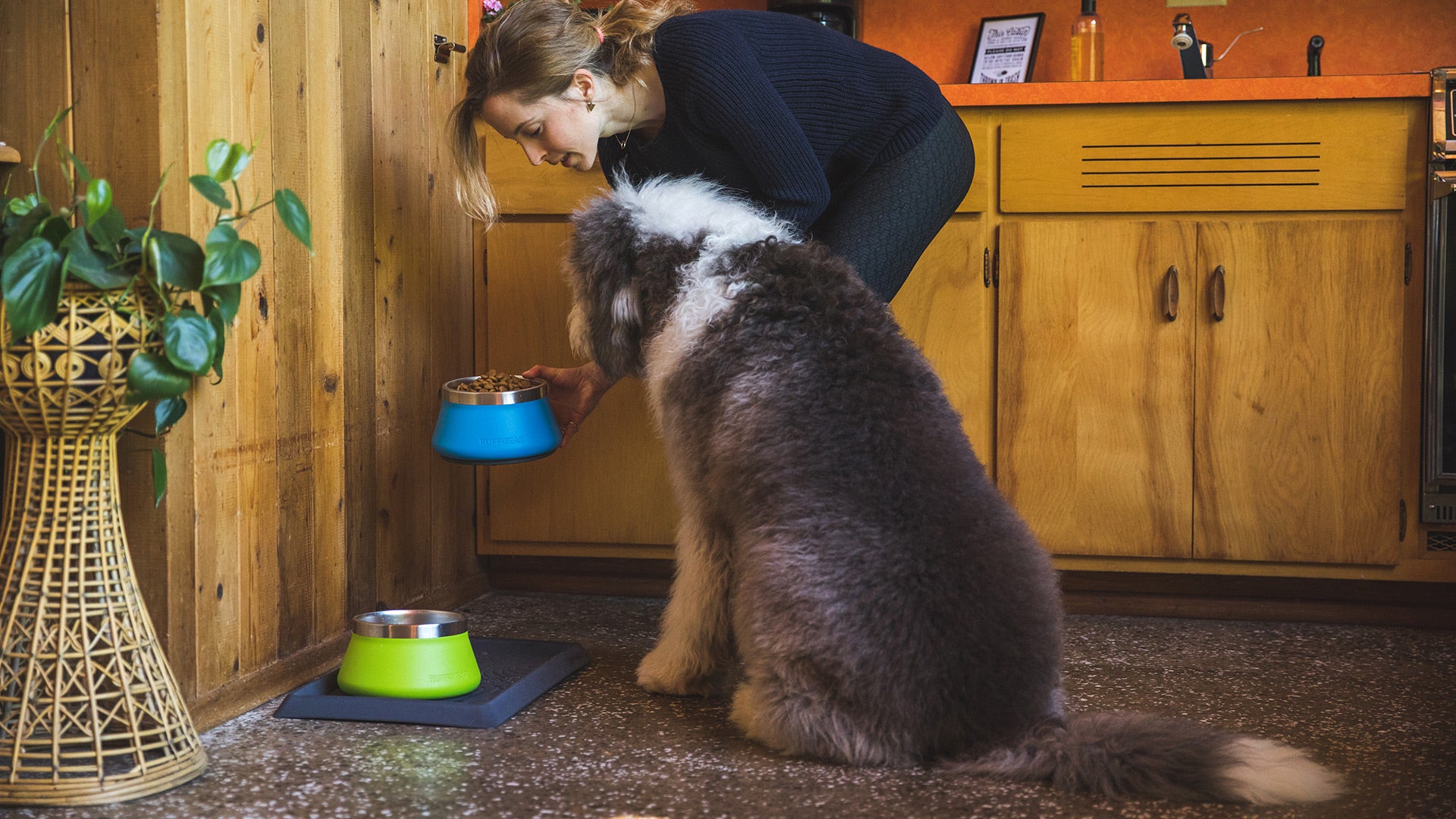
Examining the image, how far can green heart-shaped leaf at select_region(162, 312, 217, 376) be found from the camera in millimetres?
1356

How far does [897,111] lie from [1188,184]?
2.38 feet

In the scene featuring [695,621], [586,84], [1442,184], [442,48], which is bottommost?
[695,621]

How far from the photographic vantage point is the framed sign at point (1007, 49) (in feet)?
9.84

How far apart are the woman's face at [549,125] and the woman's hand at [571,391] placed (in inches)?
14.8

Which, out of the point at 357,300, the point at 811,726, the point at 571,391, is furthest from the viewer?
the point at 571,391

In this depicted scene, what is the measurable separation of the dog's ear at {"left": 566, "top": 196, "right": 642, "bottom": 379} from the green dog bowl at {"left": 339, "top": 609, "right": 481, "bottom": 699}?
469 millimetres

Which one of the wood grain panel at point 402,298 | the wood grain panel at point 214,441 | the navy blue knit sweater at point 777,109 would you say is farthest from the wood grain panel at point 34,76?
the navy blue knit sweater at point 777,109

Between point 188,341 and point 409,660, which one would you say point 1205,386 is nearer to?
point 409,660

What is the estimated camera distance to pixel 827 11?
290 centimetres

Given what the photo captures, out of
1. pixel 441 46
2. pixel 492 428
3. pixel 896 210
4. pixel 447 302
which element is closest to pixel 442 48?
pixel 441 46

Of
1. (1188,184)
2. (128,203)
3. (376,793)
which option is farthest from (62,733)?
(1188,184)

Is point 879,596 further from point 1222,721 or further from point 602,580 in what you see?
point 602,580

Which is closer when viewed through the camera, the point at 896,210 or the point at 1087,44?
the point at 896,210

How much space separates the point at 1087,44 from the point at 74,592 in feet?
8.10
